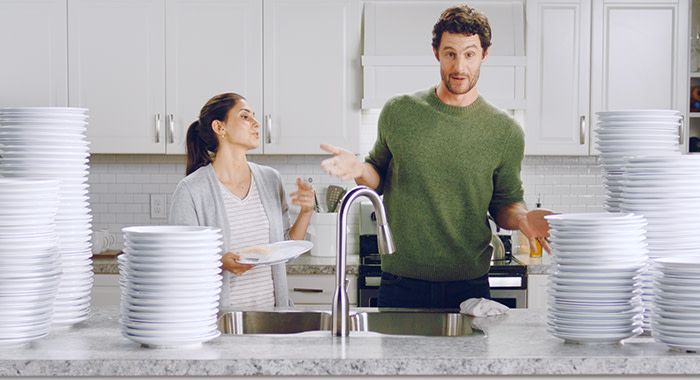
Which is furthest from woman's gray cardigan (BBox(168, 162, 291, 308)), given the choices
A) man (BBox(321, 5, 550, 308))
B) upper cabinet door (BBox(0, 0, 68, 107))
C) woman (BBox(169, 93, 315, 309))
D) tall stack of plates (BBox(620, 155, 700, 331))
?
upper cabinet door (BBox(0, 0, 68, 107))

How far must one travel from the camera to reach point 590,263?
7.75ft

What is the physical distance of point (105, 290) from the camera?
16.0 feet

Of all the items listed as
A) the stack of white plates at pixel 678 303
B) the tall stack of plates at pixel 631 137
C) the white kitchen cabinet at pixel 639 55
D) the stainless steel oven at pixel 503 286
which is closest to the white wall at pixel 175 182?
the white kitchen cabinet at pixel 639 55

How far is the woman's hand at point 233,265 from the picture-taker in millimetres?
3117

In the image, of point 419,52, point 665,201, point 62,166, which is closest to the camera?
point 665,201

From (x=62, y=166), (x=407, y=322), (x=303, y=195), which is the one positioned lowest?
(x=407, y=322)

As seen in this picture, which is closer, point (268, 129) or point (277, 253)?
point (277, 253)

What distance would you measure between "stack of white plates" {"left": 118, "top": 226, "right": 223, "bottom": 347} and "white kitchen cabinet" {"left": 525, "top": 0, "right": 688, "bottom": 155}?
121 inches

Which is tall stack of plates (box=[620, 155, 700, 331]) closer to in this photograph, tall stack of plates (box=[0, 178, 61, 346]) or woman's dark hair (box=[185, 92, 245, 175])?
tall stack of plates (box=[0, 178, 61, 346])

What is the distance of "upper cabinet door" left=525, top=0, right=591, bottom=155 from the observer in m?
5.05

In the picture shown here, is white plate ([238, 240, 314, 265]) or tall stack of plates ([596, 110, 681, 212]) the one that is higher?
tall stack of plates ([596, 110, 681, 212])

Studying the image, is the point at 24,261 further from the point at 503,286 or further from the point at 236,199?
the point at 503,286

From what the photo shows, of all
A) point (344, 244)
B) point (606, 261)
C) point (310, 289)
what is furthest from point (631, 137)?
point (310, 289)

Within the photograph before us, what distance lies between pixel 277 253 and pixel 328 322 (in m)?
0.29
